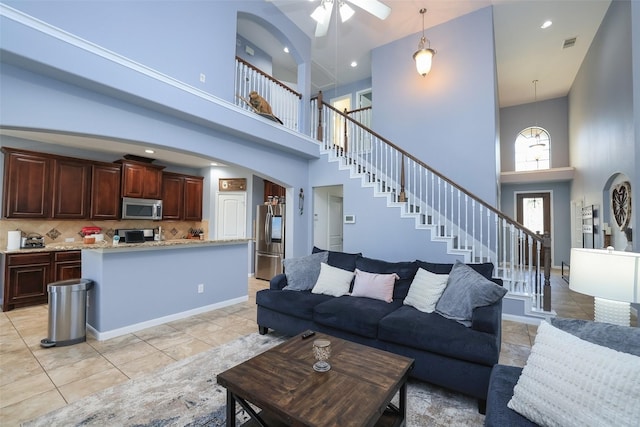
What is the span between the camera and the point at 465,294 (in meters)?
2.58

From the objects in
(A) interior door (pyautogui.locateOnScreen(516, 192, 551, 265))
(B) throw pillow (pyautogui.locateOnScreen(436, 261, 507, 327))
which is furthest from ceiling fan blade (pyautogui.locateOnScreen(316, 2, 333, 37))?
(A) interior door (pyautogui.locateOnScreen(516, 192, 551, 265))

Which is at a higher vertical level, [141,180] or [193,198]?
[141,180]

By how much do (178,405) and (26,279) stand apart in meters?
4.40

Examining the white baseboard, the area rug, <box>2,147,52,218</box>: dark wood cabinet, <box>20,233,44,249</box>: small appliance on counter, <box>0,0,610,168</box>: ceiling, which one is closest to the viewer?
the area rug

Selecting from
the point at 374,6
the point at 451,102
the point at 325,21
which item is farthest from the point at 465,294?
the point at 451,102

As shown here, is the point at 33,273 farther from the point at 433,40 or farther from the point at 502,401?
the point at 433,40

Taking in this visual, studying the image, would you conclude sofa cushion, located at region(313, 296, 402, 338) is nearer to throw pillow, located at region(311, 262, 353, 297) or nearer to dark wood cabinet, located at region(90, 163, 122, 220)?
Answer: throw pillow, located at region(311, 262, 353, 297)

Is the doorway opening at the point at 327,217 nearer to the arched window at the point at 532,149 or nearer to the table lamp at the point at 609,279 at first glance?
the table lamp at the point at 609,279

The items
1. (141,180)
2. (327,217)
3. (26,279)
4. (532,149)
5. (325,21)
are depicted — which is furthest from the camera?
(532,149)

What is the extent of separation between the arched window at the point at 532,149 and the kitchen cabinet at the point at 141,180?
10406 mm

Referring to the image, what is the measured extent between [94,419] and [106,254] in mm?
1926

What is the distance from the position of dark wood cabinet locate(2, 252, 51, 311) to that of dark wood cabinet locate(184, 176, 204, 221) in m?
2.77

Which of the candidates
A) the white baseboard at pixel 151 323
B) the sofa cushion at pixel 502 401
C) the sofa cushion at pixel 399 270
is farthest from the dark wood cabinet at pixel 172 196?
the sofa cushion at pixel 502 401

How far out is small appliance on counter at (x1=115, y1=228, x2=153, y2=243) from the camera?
223 inches
